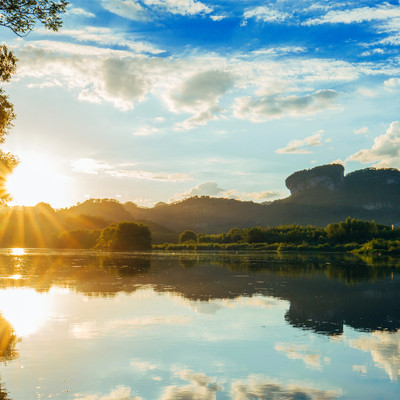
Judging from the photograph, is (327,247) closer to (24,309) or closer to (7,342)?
(24,309)

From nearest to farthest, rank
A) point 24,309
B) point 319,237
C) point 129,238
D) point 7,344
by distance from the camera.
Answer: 1. point 7,344
2. point 24,309
3. point 319,237
4. point 129,238

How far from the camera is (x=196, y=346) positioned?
14492 mm

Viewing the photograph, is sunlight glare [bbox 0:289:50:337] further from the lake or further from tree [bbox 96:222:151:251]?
tree [bbox 96:222:151:251]

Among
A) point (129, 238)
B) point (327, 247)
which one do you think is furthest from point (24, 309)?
point (129, 238)

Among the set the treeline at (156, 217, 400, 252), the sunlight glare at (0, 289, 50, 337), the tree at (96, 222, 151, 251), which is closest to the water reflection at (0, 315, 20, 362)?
the sunlight glare at (0, 289, 50, 337)

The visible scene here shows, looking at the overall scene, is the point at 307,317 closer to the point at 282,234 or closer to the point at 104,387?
the point at 104,387

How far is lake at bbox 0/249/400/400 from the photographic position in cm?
1041

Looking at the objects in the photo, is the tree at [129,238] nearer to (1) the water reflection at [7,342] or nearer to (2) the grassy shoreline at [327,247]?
(2) the grassy shoreline at [327,247]

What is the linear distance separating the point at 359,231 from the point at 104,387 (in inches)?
5919

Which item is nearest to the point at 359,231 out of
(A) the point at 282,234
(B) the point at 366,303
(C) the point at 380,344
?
(A) the point at 282,234

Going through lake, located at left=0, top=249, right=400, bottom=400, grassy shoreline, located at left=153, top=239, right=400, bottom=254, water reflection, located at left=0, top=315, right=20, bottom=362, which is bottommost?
grassy shoreline, located at left=153, top=239, right=400, bottom=254

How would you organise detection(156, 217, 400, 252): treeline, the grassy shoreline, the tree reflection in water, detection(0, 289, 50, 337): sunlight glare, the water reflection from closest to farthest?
the tree reflection in water
the water reflection
detection(0, 289, 50, 337): sunlight glare
the grassy shoreline
detection(156, 217, 400, 252): treeline

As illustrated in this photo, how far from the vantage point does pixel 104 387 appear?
410 inches

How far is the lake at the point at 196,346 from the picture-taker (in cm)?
1041
